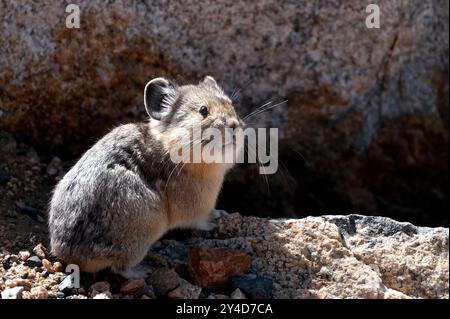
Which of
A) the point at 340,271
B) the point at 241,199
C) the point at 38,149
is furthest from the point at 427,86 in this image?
the point at 38,149

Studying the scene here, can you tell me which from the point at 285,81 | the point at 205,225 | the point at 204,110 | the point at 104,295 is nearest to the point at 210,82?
the point at 204,110

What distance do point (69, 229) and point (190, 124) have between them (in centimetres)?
149

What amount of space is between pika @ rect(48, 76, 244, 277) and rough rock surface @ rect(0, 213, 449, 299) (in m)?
0.22

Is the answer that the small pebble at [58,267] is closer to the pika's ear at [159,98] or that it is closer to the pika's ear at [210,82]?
the pika's ear at [159,98]

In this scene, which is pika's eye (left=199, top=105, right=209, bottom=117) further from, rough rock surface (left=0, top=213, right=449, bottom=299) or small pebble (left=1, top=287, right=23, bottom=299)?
small pebble (left=1, top=287, right=23, bottom=299)

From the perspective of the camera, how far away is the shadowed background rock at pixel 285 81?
297 inches

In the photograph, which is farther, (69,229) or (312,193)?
(312,193)

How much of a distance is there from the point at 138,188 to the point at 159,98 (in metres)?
1.05

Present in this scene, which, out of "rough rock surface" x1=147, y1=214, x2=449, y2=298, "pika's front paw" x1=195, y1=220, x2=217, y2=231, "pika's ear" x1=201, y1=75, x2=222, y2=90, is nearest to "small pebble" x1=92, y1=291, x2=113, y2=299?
"rough rock surface" x1=147, y1=214, x2=449, y2=298

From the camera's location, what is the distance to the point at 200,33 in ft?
25.4

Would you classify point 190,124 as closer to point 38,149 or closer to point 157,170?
point 157,170

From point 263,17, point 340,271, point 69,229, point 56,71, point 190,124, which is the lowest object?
point 340,271

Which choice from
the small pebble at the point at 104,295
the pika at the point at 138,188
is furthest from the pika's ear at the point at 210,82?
the small pebble at the point at 104,295

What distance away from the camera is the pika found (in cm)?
611
